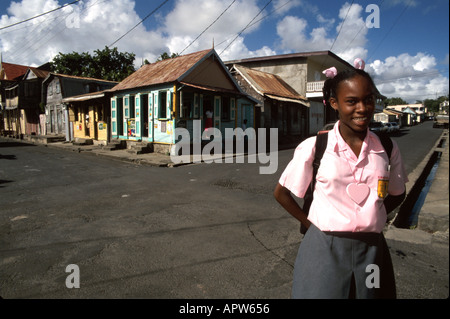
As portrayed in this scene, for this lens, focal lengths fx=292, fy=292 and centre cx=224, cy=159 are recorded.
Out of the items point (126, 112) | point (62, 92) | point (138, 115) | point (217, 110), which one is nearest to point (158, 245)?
point (217, 110)

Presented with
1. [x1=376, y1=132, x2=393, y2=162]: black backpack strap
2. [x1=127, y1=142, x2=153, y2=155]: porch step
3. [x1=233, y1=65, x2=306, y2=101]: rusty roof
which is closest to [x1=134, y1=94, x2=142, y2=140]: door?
[x1=127, y1=142, x2=153, y2=155]: porch step

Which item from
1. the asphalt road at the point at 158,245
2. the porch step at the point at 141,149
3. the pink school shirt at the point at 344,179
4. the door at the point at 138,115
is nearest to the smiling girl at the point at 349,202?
the pink school shirt at the point at 344,179

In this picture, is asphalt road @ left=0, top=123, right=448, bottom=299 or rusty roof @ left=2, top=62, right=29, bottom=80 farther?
rusty roof @ left=2, top=62, right=29, bottom=80

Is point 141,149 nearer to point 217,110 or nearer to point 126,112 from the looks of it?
point 126,112

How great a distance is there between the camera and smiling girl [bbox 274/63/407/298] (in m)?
1.48

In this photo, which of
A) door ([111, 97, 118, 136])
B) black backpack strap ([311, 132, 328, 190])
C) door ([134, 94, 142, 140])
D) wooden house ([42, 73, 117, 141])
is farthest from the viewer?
wooden house ([42, 73, 117, 141])

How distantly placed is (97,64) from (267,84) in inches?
998

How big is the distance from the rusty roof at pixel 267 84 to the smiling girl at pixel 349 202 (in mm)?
17633

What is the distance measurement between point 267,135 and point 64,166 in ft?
43.6

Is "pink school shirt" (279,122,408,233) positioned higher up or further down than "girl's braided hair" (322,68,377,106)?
further down

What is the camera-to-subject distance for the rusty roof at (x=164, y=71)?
1391 centimetres

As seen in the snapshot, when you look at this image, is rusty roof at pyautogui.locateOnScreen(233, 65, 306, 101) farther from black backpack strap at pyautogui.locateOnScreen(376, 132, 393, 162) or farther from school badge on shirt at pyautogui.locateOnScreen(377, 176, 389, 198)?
school badge on shirt at pyautogui.locateOnScreen(377, 176, 389, 198)

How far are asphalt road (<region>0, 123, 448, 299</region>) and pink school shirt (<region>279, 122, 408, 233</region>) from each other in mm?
349

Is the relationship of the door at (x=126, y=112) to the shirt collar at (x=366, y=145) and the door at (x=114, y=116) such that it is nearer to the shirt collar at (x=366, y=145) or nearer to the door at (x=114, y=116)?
the door at (x=114, y=116)
